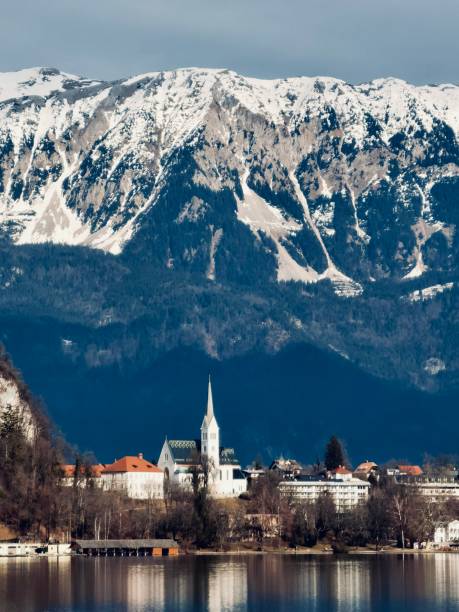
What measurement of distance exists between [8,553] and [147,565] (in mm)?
12487

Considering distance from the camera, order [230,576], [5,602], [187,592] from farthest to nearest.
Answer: [230,576]
[187,592]
[5,602]

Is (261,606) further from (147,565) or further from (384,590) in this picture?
(147,565)

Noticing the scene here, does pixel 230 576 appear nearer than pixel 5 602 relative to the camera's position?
No

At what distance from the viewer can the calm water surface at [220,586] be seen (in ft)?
516

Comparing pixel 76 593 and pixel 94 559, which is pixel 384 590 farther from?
pixel 94 559

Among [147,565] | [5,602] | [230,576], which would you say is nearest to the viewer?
[5,602]

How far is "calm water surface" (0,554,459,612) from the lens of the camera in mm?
157250

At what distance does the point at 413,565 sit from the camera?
198m

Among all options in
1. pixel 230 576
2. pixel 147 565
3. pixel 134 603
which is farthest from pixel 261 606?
pixel 147 565

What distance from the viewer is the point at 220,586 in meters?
170

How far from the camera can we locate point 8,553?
196m

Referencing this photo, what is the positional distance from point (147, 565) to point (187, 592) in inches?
1055

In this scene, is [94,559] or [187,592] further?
[94,559]

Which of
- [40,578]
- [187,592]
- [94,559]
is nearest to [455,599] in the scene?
[187,592]
